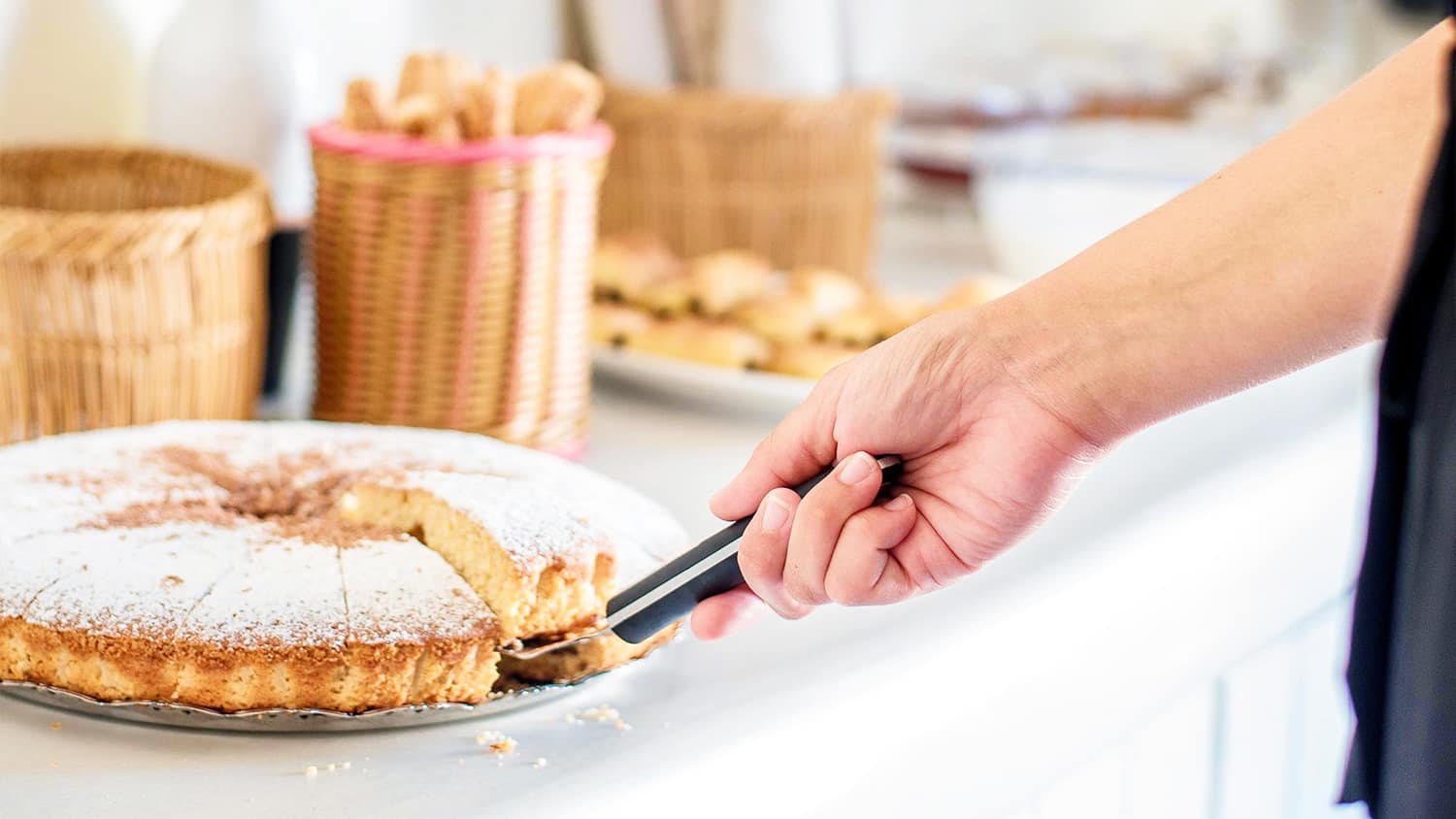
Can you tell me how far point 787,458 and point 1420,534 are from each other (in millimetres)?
257

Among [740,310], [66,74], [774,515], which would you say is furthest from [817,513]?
[66,74]

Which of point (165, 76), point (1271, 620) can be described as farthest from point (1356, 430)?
point (165, 76)

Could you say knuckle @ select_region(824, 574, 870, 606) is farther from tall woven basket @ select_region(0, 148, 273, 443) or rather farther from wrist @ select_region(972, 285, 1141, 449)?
tall woven basket @ select_region(0, 148, 273, 443)

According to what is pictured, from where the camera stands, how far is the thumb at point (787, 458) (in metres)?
0.64

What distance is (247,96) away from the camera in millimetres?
998

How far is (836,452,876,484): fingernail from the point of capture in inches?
23.4

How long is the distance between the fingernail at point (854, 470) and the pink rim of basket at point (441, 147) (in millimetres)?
409

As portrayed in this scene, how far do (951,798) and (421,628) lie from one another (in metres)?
0.27

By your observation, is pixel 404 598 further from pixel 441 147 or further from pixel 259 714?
pixel 441 147

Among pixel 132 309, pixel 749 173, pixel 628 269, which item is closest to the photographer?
pixel 132 309

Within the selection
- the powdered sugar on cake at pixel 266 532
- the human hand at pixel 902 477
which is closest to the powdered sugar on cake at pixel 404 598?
the powdered sugar on cake at pixel 266 532

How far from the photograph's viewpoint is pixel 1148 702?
2.81ft

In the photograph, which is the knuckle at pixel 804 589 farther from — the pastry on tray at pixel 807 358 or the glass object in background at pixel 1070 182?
the glass object in background at pixel 1070 182

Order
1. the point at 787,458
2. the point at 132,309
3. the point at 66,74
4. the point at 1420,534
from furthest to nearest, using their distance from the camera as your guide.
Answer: the point at 66,74
the point at 132,309
the point at 787,458
the point at 1420,534
